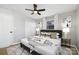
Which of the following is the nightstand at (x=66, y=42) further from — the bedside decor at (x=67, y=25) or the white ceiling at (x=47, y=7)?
the white ceiling at (x=47, y=7)

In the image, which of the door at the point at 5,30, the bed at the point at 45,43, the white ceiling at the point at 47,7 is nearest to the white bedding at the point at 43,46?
the bed at the point at 45,43

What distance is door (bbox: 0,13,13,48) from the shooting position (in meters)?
1.35

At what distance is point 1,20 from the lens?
1356 millimetres

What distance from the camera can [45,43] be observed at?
4.65ft

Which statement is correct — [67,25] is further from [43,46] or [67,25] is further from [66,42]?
[43,46]

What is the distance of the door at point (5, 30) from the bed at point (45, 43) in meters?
0.25

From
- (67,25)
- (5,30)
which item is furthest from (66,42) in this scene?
(5,30)

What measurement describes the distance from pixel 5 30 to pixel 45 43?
76 cm

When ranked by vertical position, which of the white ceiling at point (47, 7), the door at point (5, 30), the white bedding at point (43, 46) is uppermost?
the white ceiling at point (47, 7)

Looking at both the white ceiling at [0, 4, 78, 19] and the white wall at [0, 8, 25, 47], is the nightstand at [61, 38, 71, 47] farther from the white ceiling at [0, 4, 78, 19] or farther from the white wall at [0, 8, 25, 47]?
→ the white wall at [0, 8, 25, 47]

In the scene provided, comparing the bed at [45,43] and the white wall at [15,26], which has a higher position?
the white wall at [15,26]

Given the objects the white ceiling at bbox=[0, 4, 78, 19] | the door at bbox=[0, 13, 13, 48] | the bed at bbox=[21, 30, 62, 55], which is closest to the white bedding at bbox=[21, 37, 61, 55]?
the bed at bbox=[21, 30, 62, 55]

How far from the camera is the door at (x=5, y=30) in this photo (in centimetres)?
135

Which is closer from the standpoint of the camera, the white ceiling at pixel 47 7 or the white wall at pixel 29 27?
the white ceiling at pixel 47 7
